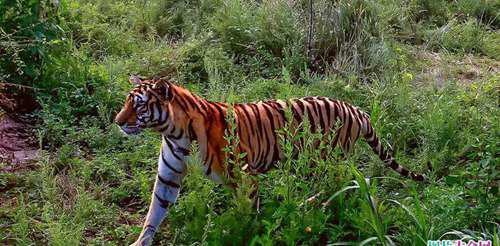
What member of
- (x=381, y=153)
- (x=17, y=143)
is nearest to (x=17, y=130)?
(x=17, y=143)

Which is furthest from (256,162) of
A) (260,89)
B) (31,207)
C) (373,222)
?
(260,89)

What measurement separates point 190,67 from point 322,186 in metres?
2.98

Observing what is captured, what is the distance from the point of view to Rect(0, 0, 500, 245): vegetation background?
11.7ft

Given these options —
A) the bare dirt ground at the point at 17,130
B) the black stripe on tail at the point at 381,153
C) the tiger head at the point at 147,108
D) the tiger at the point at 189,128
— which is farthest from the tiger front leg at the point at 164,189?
the bare dirt ground at the point at 17,130

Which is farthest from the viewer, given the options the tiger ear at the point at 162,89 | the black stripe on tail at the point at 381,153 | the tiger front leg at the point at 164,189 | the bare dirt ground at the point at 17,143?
the bare dirt ground at the point at 17,143

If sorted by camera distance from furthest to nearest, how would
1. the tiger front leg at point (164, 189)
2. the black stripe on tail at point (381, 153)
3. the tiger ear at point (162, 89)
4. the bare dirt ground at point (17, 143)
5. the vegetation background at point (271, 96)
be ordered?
the bare dirt ground at point (17, 143), the black stripe on tail at point (381, 153), the tiger front leg at point (164, 189), the tiger ear at point (162, 89), the vegetation background at point (271, 96)

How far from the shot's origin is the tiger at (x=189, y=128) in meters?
3.70

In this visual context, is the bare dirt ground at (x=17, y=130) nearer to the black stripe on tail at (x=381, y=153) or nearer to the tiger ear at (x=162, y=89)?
the tiger ear at (x=162, y=89)

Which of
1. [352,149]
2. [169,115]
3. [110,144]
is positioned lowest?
[110,144]

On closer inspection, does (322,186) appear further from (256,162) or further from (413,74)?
(413,74)

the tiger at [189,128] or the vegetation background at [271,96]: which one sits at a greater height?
the tiger at [189,128]

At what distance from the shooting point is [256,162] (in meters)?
4.04

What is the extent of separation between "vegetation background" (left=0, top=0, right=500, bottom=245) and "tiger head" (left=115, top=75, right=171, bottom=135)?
36 centimetres

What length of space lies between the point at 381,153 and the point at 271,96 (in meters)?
Result: 1.61
